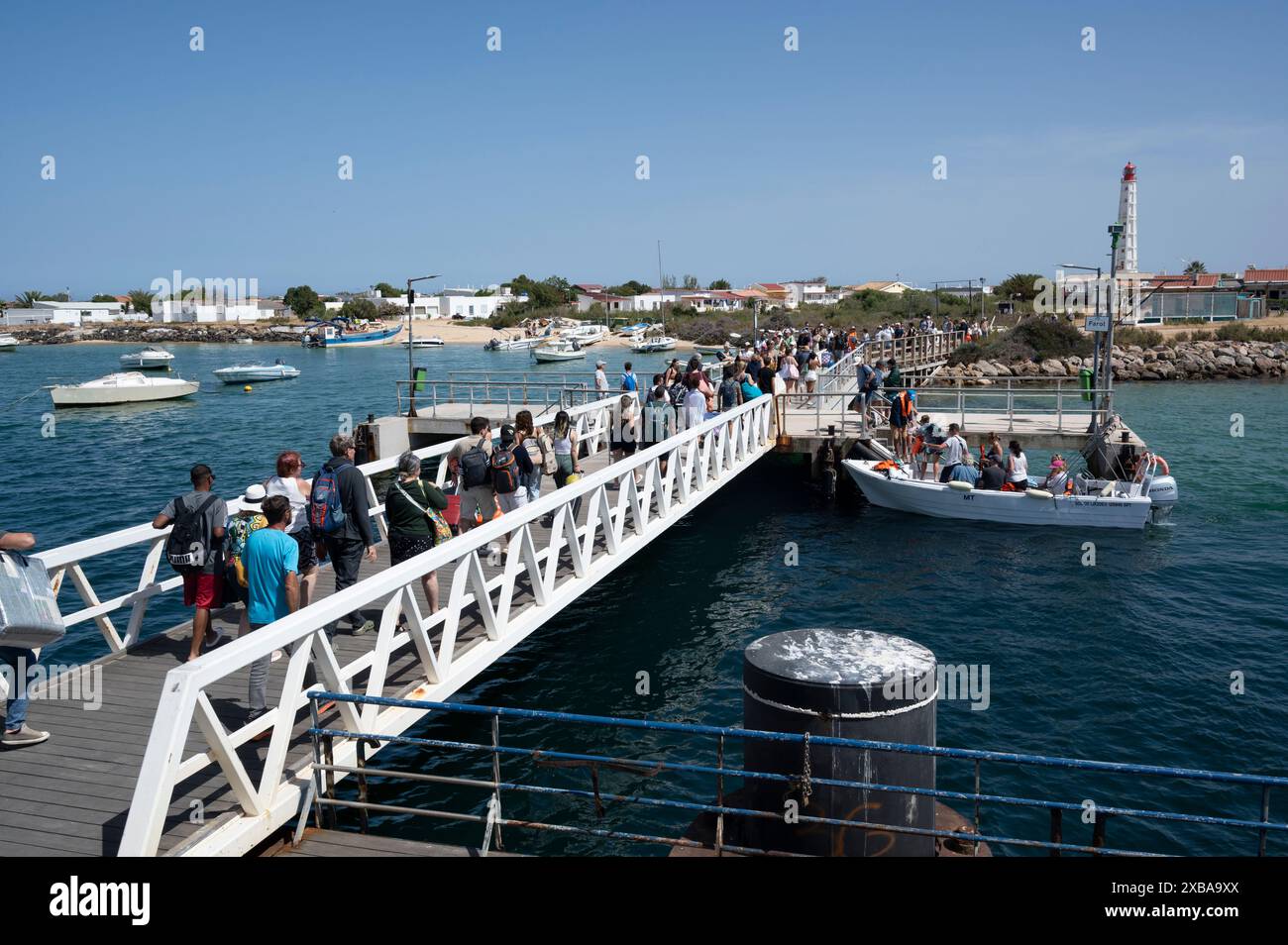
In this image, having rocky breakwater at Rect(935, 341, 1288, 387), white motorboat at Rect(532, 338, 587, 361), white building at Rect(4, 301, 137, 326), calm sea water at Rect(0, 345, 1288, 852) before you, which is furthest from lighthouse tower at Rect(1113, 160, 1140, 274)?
white building at Rect(4, 301, 137, 326)

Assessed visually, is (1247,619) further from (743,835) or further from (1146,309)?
(1146,309)

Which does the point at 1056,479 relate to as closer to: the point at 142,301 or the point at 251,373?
the point at 251,373

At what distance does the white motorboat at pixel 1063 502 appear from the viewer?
20.6 meters

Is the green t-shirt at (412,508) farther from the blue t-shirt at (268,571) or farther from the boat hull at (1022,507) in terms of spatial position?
the boat hull at (1022,507)

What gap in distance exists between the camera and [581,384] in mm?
26969

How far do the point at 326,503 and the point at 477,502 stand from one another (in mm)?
3201

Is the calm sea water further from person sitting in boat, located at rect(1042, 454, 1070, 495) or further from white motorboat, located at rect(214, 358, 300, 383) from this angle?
white motorboat, located at rect(214, 358, 300, 383)

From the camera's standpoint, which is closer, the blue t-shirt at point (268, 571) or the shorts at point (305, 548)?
the blue t-shirt at point (268, 571)

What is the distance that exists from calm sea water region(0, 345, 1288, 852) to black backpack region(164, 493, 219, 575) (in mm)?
3096

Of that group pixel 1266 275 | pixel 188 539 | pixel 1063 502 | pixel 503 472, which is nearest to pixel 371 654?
pixel 188 539

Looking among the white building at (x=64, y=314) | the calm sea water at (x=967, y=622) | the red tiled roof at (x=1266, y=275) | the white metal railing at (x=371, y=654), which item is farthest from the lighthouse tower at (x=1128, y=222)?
the white building at (x=64, y=314)

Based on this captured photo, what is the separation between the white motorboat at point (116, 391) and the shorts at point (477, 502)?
4906cm

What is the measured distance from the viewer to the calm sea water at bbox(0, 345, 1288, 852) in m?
10.9

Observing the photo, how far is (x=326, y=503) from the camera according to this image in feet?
29.0
